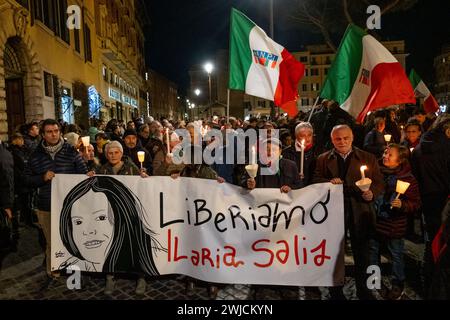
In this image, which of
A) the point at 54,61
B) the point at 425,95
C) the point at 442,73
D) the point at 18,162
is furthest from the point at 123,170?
the point at 442,73

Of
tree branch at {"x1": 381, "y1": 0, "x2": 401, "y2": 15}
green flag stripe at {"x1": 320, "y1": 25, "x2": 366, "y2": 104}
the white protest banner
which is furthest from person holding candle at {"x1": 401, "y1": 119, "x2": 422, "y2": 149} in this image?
tree branch at {"x1": 381, "y1": 0, "x2": 401, "y2": 15}

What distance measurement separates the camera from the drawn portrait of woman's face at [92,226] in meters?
→ 4.28

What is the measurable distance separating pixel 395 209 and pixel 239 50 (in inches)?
121

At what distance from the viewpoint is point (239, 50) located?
18.2 ft

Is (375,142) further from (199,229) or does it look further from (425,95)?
(199,229)

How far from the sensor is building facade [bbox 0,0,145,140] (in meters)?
11.9

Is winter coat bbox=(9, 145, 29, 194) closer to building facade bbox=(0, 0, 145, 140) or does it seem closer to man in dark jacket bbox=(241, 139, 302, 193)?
building facade bbox=(0, 0, 145, 140)

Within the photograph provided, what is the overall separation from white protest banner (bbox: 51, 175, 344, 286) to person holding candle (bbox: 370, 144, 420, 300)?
480mm

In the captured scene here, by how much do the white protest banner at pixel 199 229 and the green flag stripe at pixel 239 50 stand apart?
2058 millimetres

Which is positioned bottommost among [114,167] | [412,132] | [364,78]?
[114,167]

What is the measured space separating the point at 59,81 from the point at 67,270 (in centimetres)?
1332
